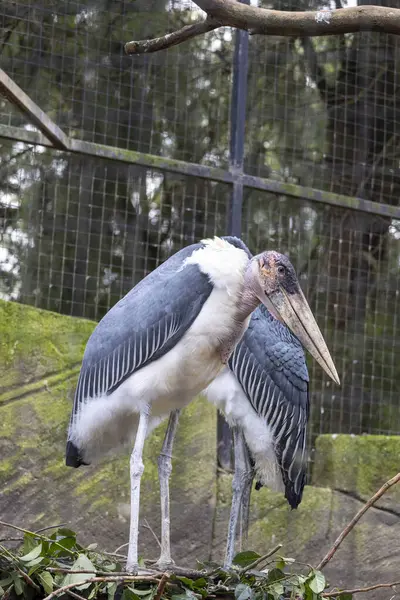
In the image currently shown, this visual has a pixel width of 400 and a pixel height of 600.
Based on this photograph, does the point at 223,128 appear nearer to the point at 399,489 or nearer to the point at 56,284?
the point at 56,284

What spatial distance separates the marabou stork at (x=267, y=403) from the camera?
16.1 feet

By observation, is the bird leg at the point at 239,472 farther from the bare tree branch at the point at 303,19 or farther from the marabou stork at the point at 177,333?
the bare tree branch at the point at 303,19

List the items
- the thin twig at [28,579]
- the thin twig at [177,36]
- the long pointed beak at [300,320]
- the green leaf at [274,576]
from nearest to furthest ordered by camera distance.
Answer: the thin twig at [177,36] < the thin twig at [28,579] < the green leaf at [274,576] < the long pointed beak at [300,320]

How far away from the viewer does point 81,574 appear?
10.8ft

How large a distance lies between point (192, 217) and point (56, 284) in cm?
76

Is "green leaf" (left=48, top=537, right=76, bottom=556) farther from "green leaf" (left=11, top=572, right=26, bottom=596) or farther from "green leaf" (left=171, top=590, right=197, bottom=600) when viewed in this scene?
"green leaf" (left=171, top=590, right=197, bottom=600)

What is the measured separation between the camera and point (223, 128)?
6.22m

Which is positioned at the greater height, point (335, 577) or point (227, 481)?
point (227, 481)

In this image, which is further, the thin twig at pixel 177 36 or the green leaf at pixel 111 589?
the green leaf at pixel 111 589

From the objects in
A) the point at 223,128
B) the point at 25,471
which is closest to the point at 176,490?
the point at 25,471

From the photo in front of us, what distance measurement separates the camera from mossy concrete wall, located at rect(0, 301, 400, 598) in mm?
5102

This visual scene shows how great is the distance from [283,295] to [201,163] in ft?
8.36

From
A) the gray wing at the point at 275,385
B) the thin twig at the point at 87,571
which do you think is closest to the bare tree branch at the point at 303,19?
the thin twig at the point at 87,571

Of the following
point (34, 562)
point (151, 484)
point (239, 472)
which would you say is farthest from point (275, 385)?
point (34, 562)
